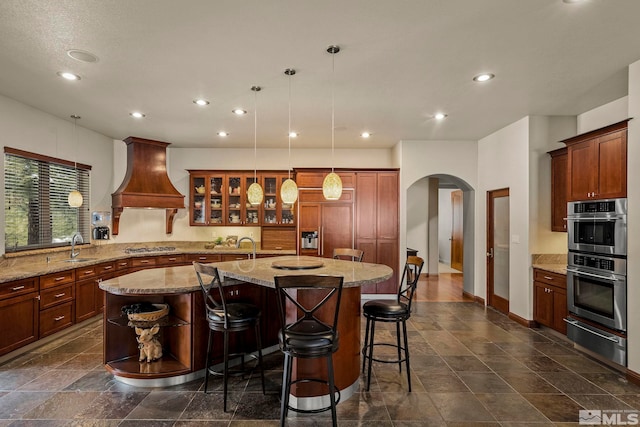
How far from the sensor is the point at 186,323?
9.90 feet

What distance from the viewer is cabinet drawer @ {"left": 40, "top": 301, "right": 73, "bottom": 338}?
3897mm

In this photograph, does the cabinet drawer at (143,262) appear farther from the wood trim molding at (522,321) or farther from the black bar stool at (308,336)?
the wood trim molding at (522,321)

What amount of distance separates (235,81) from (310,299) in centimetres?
235

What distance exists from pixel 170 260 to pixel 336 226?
2.94 meters

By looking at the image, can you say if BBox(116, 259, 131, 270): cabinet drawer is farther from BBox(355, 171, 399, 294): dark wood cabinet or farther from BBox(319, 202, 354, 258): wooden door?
BBox(355, 171, 399, 294): dark wood cabinet

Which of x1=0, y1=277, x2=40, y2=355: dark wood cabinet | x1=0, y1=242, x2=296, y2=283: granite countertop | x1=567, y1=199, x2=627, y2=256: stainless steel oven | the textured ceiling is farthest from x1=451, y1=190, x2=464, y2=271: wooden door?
x1=0, y1=277, x2=40, y2=355: dark wood cabinet

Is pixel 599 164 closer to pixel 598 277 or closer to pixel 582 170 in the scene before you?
pixel 582 170

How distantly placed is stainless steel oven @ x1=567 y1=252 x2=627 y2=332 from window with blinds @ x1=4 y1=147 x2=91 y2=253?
21.2ft

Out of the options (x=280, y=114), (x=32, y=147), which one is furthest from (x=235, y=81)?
(x=32, y=147)

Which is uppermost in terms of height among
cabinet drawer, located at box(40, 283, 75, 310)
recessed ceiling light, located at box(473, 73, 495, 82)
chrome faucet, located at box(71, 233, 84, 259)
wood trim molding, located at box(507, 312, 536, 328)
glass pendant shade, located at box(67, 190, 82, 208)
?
recessed ceiling light, located at box(473, 73, 495, 82)

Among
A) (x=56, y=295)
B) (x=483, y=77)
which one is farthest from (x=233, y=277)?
(x=483, y=77)

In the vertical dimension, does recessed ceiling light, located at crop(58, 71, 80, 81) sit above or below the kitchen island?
above

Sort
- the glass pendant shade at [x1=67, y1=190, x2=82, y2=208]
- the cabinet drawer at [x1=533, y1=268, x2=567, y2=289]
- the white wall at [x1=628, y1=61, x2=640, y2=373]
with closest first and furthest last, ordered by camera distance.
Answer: the white wall at [x1=628, y1=61, x2=640, y2=373] → the cabinet drawer at [x1=533, y1=268, x2=567, y2=289] → the glass pendant shade at [x1=67, y1=190, x2=82, y2=208]

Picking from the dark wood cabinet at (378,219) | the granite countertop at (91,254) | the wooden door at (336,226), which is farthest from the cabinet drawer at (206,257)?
the dark wood cabinet at (378,219)
